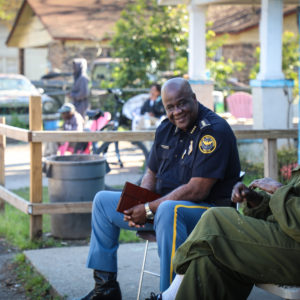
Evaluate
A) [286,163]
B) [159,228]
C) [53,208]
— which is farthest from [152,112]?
[159,228]

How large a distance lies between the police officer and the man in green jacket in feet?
1.86

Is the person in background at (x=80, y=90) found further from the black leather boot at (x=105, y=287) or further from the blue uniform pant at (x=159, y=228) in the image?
the black leather boot at (x=105, y=287)

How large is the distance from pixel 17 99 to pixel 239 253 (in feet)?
45.9

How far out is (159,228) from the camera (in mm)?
3562

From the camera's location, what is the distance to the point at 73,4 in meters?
27.0

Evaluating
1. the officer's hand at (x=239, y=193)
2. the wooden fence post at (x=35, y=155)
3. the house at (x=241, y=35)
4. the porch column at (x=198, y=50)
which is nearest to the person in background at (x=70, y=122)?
the porch column at (x=198, y=50)

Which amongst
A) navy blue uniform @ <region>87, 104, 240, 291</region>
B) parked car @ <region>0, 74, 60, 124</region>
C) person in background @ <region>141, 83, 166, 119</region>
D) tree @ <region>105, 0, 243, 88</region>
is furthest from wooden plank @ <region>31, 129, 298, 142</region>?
parked car @ <region>0, 74, 60, 124</region>

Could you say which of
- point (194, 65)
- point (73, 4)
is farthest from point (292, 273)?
point (73, 4)

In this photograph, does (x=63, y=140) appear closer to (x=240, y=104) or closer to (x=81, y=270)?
(x=81, y=270)

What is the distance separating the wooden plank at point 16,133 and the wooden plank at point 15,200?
60 cm

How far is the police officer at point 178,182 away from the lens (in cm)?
369

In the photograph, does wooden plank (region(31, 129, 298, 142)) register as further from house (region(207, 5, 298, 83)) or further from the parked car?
house (region(207, 5, 298, 83))

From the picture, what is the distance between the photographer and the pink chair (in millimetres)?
14062

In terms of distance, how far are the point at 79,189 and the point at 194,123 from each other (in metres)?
2.26
